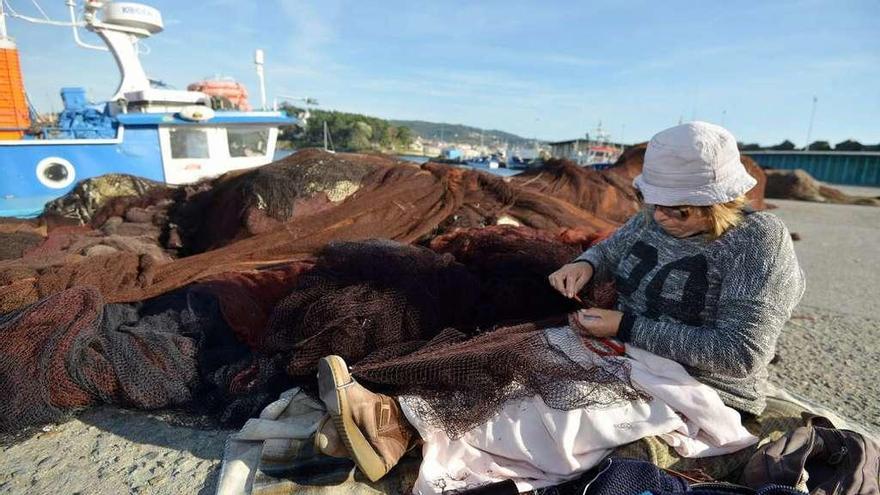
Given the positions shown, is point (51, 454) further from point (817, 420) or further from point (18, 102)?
point (18, 102)

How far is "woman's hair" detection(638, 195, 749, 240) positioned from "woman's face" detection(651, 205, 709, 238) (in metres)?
0.01

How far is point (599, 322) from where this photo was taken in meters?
2.06

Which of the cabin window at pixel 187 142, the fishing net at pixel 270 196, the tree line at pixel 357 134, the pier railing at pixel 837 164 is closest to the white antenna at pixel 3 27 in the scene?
the cabin window at pixel 187 142

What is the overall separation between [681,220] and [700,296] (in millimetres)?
299

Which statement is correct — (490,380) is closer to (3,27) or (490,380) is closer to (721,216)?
(721,216)

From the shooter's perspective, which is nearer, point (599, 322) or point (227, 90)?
point (599, 322)

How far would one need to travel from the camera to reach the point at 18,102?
9.92m

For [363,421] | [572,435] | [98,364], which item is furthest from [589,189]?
[98,364]

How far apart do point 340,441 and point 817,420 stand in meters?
1.92

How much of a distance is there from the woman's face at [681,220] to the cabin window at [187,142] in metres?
9.61

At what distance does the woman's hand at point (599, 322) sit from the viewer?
2037 mm

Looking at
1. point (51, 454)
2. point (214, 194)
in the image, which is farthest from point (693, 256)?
point (214, 194)

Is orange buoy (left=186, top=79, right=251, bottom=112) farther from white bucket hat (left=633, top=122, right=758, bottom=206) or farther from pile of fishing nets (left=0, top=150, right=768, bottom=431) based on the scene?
white bucket hat (left=633, top=122, right=758, bottom=206)

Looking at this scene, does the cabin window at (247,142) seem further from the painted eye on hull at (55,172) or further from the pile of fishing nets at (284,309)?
the pile of fishing nets at (284,309)
